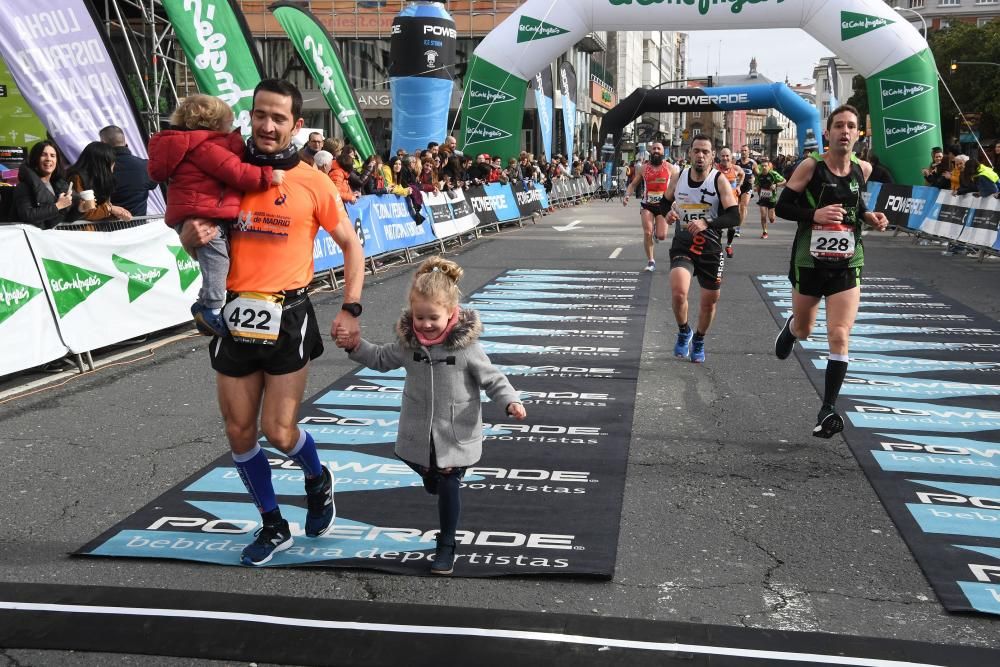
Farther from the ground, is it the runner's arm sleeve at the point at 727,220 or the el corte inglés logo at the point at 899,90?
the el corte inglés logo at the point at 899,90

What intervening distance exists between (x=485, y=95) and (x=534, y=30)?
1924 mm

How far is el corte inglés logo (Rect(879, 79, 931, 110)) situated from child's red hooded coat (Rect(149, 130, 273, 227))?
20.2 metres

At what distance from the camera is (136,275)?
9.40 meters

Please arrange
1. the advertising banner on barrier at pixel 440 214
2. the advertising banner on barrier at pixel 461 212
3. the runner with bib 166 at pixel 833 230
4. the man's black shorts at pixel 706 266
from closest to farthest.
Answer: the runner with bib 166 at pixel 833 230 → the man's black shorts at pixel 706 266 → the advertising banner on barrier at pixel 440 214 → the advertising banner on barrier at pixel 461 212

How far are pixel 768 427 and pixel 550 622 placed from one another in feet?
11.0

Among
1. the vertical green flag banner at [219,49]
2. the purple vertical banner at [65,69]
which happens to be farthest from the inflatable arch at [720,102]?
the purple vertical banner at [65,69]

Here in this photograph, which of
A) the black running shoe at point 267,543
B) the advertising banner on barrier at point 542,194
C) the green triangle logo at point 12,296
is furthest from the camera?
the advertising banner on barrier at point 542,194

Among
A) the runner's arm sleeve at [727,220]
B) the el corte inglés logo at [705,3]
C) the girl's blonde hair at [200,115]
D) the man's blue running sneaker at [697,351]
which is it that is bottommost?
the man's blue running sneaker at [697,351]

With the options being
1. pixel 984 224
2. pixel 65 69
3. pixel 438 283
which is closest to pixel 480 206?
pixel 984 224

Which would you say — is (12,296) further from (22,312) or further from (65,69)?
(65,69)

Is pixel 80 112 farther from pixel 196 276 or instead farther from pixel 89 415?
pixel 89 415

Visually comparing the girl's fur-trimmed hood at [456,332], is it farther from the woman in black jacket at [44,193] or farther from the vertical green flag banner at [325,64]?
A: the vertical green flag banner at [325,64]

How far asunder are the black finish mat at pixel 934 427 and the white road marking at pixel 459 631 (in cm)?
75

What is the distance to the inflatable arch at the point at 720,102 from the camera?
135 feet
